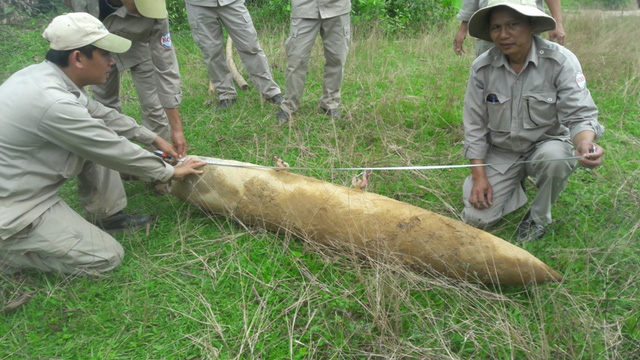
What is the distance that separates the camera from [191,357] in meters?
2.37

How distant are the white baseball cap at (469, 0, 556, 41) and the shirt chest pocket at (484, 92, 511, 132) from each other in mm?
422

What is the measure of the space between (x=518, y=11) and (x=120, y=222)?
2933mm

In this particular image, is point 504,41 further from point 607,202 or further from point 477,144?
point 607,202

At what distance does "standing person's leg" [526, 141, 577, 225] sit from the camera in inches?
113

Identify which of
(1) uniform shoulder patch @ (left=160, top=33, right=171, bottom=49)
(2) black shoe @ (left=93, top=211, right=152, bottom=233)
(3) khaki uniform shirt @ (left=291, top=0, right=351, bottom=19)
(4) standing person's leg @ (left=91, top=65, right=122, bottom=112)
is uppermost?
(3) khaki uniform shirt @ (left=291, top=0, right=351, bottom=19)

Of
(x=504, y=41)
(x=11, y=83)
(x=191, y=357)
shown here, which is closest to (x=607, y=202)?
(x=504, y=41)

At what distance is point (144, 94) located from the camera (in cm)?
392

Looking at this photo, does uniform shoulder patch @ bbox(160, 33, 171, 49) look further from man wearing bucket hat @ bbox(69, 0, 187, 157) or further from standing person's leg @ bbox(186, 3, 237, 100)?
standing person's leg @ bbox(186, 3, 237, 100)

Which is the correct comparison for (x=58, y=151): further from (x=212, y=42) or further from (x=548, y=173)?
(x=548, y=173)

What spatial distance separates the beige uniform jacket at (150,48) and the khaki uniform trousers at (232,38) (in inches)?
40.5

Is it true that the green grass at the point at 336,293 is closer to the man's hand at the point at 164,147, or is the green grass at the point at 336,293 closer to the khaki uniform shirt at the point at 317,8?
the man's hand at the point at 164,147

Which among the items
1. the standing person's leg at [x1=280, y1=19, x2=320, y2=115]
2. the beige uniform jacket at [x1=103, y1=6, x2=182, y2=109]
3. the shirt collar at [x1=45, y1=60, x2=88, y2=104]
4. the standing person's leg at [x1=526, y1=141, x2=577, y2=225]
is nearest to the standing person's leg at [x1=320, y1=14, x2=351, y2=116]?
the standing person's leg at [x1=280, y1=19, x2=320, y2=115]

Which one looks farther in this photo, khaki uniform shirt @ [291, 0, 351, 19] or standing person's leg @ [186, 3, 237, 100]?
standing person's leg @ [186, 3, 237, 100]

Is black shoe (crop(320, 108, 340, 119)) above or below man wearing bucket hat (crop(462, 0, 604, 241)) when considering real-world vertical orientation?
below
